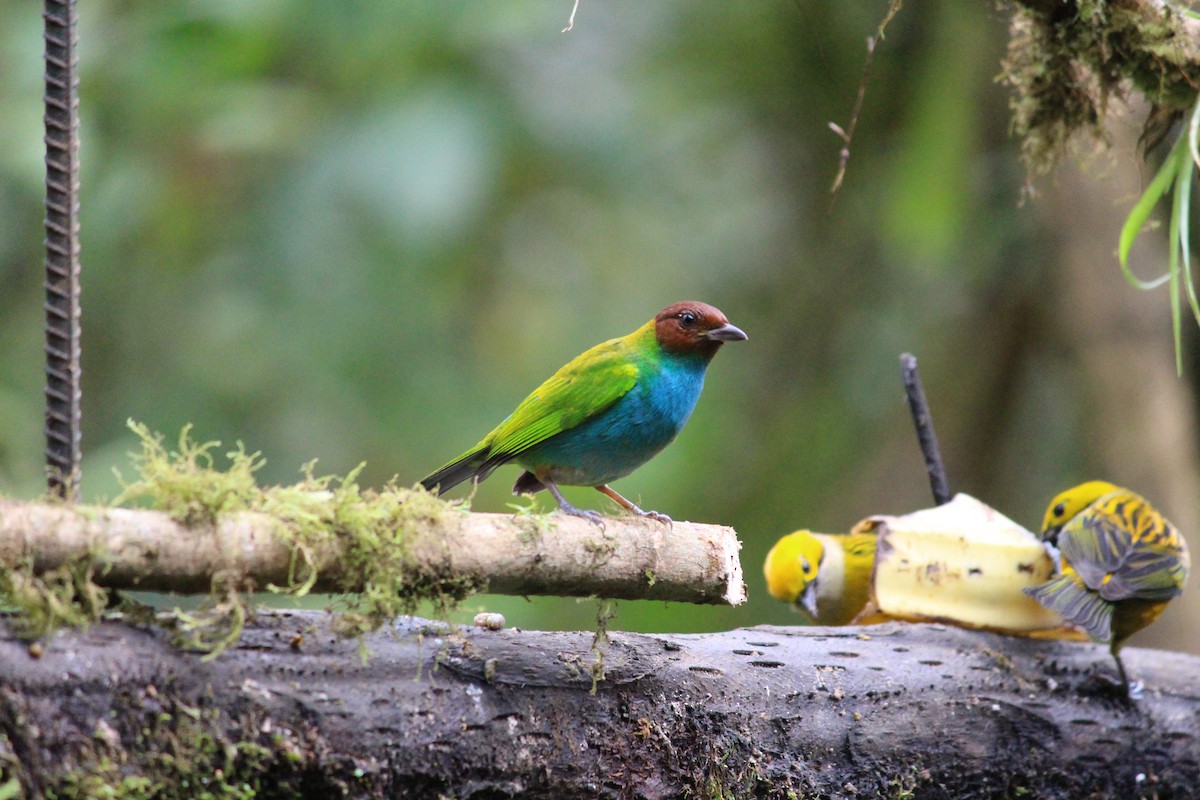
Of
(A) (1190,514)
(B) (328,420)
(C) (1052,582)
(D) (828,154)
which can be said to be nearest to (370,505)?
(C) (1052,582)

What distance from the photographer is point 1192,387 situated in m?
5.86

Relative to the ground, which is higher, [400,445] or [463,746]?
[400,445]

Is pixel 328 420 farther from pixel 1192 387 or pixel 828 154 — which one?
pixel 1192 387

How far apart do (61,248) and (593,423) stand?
148 centimetres

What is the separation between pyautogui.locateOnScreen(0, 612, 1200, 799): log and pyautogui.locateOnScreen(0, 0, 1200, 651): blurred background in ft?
8.59

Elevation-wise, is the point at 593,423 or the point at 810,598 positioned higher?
the point at 593,423

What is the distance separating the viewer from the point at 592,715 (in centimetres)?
238

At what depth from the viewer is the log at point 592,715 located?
1.87 m

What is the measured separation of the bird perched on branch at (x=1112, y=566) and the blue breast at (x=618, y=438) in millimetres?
1247

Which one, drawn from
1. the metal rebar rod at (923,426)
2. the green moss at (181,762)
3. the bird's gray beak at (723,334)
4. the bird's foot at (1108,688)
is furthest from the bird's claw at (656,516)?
the bird's foot at (1108,688)

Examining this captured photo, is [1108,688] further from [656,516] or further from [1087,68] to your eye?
[1087,68]

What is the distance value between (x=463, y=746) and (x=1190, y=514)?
4.54 m

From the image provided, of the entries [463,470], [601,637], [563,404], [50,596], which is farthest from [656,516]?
[50,596]

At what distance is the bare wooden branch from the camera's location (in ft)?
6.05
